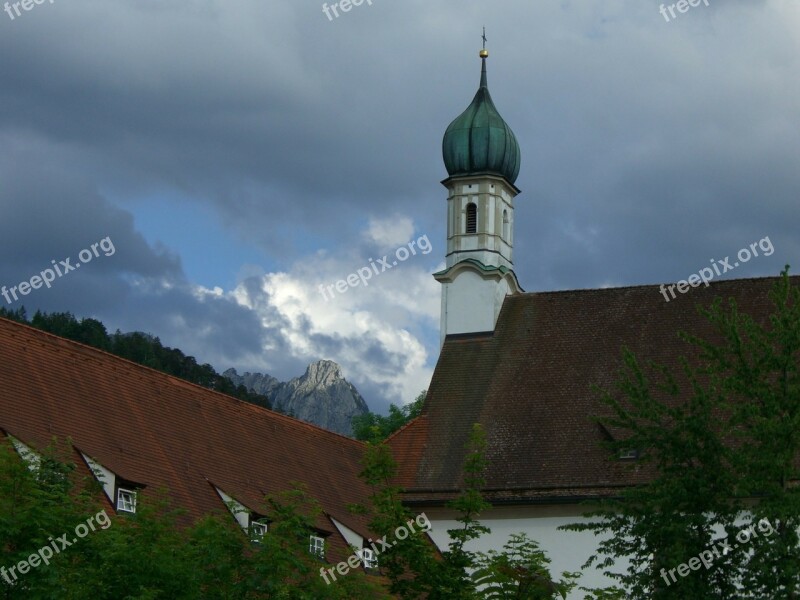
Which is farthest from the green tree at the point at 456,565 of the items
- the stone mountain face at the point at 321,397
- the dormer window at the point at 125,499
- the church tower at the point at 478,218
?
the stone mountain face at the point at 321,397

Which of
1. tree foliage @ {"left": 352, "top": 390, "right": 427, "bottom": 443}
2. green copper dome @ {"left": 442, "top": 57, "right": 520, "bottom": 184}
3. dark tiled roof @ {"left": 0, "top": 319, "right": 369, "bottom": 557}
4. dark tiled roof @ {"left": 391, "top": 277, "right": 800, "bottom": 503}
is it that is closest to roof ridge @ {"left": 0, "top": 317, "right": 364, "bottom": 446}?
dark tiled roof @ {"left": 0, "top": 319, "right": 369, "bottom": 557}

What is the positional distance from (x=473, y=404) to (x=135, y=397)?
10549 mm

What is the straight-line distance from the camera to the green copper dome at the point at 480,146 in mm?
41469

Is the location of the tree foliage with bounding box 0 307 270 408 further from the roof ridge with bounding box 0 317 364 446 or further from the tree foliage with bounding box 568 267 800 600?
the tree foliage with bounding box 568 267 800 600

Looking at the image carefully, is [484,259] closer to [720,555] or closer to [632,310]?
[632,310]

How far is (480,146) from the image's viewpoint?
41.5 meters

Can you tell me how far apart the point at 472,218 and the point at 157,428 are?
14519 millimetres

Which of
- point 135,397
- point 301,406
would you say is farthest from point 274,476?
point 301,406

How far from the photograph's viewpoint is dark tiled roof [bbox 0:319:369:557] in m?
26.0

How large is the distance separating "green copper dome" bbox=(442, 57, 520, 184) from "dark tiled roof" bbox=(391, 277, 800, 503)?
390 centimetres

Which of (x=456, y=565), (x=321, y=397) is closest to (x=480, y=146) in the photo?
(x=456, y=565)

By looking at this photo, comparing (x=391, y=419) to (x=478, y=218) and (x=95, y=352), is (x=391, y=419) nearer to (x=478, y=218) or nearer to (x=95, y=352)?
(x=478, y=218)

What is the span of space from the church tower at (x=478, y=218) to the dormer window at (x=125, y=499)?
15.3 metres

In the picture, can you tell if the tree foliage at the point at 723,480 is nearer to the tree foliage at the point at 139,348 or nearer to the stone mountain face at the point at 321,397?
the tree foliage at the point at 139,348
